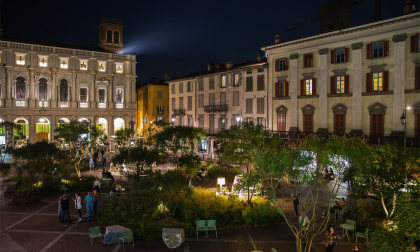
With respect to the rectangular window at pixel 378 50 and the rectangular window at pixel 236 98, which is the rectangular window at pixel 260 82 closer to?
the rectangular window at pixel 236 98

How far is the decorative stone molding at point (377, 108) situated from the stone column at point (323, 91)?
4.25 metres

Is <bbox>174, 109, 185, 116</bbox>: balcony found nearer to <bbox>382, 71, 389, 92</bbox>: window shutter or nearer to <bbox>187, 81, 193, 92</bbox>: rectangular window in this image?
<bbox>187, 81, 193, 92</bbox>: rectangular window

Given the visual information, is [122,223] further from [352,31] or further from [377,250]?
[352,31]

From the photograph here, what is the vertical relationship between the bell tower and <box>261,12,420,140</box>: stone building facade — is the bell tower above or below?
above

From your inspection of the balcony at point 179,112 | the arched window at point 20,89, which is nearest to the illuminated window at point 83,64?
the arched window at point 20,89

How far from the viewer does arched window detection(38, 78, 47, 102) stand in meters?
44.5

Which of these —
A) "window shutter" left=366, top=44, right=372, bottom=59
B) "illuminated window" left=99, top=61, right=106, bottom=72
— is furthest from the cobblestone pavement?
"illuminated window" left=99, top=61, right=106, bottom=72

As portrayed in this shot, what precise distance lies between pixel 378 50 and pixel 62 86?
4428 cm

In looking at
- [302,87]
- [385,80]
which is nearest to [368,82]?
[385,80]

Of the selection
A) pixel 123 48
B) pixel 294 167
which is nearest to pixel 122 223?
pixel 294 167

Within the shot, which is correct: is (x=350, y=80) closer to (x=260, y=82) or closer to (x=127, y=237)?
(x=260, y=82)

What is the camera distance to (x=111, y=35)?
54.8m

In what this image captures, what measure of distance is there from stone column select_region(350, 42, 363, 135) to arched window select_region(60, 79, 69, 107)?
4179cm

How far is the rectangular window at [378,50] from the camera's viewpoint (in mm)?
26312
